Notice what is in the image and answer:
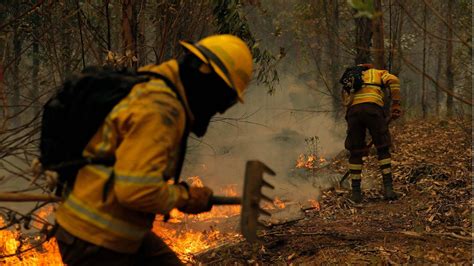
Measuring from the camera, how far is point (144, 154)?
2055 millimetres

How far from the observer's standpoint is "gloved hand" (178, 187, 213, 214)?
2.40 meters

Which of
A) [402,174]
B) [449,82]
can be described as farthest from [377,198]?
[449,82]

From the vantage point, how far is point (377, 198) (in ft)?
22.4

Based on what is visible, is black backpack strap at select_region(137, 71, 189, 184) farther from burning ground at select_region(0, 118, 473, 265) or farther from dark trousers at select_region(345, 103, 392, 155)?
dark trousers at select_region(345, 103, 392, 155)

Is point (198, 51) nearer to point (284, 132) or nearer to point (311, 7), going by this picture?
point (311, 7)

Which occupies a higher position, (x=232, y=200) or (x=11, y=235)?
(x=232, y=200)

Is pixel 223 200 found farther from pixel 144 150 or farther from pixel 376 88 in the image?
pixel 376 88

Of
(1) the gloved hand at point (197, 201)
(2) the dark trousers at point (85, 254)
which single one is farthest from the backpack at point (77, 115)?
(1) the gloved hand at point (197, 201)

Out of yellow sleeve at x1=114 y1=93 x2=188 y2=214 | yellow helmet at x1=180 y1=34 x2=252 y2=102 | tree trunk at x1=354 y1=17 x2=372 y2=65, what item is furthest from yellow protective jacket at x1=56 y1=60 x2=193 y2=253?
tree trunk at x1=354 y1=17 x2=372 y2=65

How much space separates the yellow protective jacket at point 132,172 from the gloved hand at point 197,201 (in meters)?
0.04

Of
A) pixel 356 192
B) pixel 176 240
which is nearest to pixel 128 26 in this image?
pixel 176 240

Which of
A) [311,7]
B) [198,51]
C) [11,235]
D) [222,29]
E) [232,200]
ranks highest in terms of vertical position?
[311,7]

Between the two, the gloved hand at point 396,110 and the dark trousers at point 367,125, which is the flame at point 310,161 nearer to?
the dark trousers at point 367,125

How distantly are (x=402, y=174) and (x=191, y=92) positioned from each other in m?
5.98
